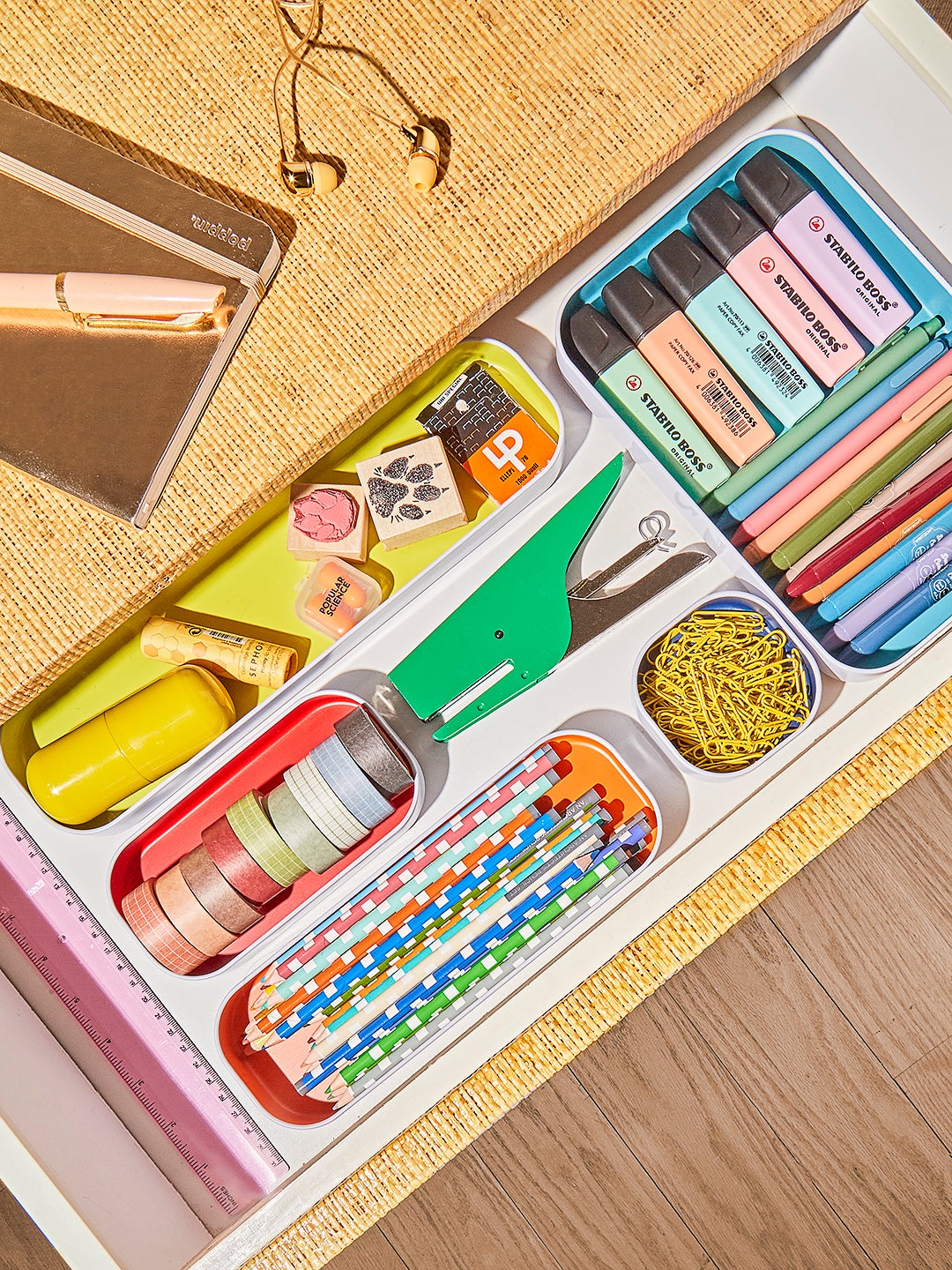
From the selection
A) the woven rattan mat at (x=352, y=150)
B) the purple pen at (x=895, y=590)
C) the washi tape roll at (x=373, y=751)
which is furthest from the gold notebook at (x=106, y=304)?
the purple pen at (x=895, y=590)

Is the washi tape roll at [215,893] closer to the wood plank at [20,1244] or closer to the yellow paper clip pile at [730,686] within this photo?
the yellow paper clip pile at [730,686]

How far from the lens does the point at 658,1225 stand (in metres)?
1.24

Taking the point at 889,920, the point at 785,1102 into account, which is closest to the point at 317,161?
the point at 889,920

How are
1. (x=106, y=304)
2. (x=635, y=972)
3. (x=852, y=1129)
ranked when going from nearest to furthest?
1. (x=106, y=304)
2. (x=635, y=972)
3. (x=852, y=1129)

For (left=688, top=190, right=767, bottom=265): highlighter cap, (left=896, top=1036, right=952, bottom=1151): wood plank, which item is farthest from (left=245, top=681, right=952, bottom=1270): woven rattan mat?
(left=896, top=1036, right=952, bottom=1151): wood plank

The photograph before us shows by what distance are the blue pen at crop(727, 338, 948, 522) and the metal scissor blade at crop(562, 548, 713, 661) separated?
64mm

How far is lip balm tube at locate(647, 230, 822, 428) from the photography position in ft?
2.91

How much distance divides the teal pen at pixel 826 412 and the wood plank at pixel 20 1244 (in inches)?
50.0

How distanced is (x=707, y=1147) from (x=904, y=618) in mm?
764

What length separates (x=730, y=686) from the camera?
91cm

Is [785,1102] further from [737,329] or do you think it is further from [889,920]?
[737,329]

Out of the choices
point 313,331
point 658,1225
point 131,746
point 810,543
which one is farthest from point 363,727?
point 658,1225

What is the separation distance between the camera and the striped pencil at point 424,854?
907 mm

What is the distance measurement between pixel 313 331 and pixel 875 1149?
3.91 feet
